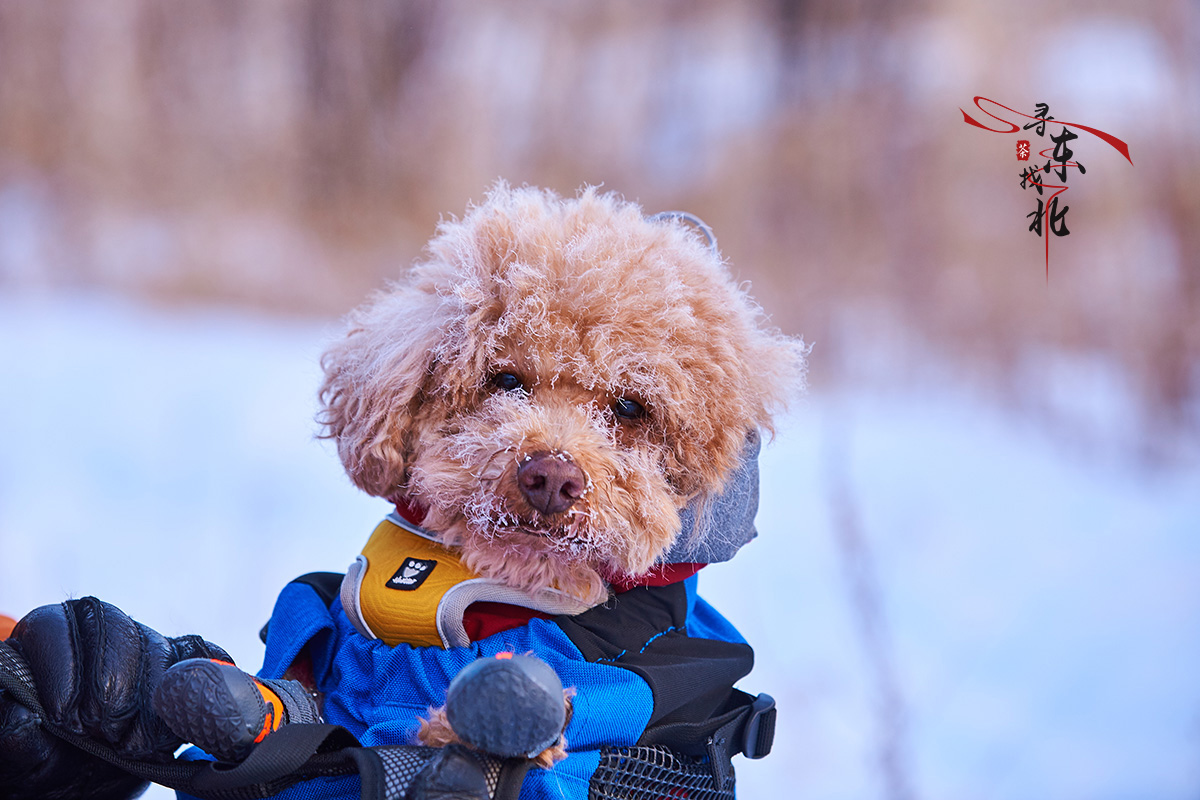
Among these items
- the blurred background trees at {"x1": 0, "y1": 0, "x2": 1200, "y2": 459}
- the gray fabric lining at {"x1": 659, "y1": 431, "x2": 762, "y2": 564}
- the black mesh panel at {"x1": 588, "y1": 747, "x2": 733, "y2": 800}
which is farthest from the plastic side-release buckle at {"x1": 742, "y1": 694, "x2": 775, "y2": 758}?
the blurred background trees at {"x1": 0, "y1": 0, "x2": 1200, "y2": 459}

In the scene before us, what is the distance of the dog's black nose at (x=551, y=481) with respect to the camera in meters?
0.67

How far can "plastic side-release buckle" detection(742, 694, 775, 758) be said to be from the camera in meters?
0.82

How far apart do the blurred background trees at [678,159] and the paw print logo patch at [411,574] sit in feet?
4.65

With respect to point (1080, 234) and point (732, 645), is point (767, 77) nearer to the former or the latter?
point (1080, 234)

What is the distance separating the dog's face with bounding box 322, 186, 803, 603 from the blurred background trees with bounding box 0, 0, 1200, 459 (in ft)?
4.29

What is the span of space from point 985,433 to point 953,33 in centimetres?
94

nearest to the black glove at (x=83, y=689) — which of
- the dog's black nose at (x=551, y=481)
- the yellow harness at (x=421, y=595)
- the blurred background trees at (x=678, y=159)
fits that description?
the yellow harness at (x=421, y=595)

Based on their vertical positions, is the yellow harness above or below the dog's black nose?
below

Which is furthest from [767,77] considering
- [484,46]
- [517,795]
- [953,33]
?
[517,795]

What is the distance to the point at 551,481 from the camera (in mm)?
670

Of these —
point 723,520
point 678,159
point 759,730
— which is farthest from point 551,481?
point 678,159

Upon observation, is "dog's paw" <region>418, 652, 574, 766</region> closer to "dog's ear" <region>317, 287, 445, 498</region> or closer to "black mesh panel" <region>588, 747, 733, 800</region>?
"black mesh panel" <region>588, 747, 733, 800</region>
